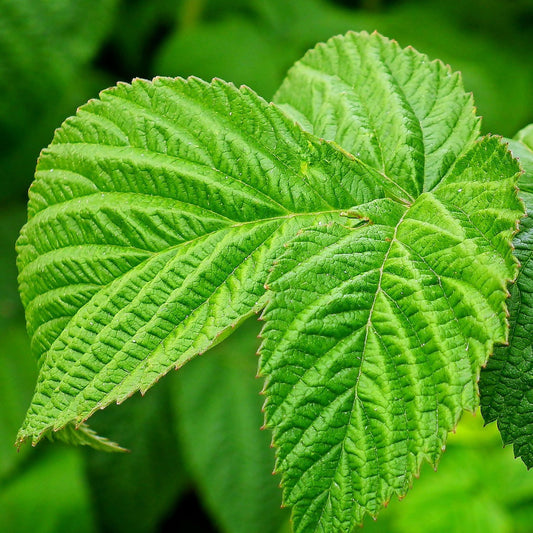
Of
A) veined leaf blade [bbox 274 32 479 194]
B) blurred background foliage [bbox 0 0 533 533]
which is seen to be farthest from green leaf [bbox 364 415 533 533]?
veined leaf blade [bbox 274 32 479 194]

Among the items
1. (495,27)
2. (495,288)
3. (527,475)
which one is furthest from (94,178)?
(495,27)

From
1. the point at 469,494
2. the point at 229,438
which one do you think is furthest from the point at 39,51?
the point at 469,494

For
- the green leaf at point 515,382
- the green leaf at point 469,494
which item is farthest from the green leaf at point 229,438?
the green leaf at point 515,382

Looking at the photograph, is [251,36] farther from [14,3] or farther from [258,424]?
[258,424]

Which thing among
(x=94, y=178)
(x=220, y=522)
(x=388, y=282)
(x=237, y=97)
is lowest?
(x=220, y=522)

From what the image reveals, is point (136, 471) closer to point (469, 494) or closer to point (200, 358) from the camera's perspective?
point (200, 358)

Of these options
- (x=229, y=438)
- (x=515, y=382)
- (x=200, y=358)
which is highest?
(x=515, y=382)

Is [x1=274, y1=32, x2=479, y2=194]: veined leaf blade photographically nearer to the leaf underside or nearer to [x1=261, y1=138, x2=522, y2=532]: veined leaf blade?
the leaf underside

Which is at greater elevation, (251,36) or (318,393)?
(251,36)
